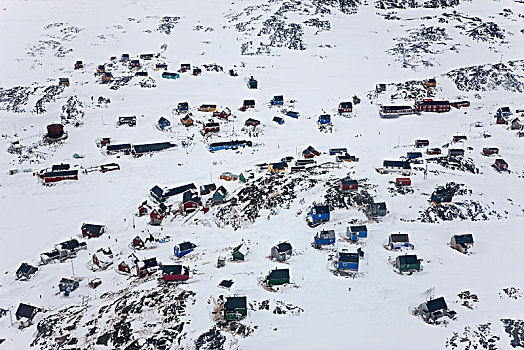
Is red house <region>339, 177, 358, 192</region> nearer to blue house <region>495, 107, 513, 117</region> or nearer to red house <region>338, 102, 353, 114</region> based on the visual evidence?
red house <region>338, 102, 353, 114</region>

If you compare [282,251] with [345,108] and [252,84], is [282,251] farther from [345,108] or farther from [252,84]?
[252,84]

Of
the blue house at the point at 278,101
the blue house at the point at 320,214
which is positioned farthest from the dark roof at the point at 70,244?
the blue house at the point at 278,101

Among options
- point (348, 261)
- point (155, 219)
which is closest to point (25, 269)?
point (155, 219)

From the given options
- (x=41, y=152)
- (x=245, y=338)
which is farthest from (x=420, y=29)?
(x=245, y=338)

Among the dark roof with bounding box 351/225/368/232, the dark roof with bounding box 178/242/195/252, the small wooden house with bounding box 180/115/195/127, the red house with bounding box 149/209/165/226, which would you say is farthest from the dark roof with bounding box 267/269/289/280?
the small wooden house with bounding box 180/115/195/127

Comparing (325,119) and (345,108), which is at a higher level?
(345,108)

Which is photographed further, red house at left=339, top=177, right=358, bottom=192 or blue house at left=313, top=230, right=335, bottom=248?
red house at left=339, top=177, right=358, bottom=192
